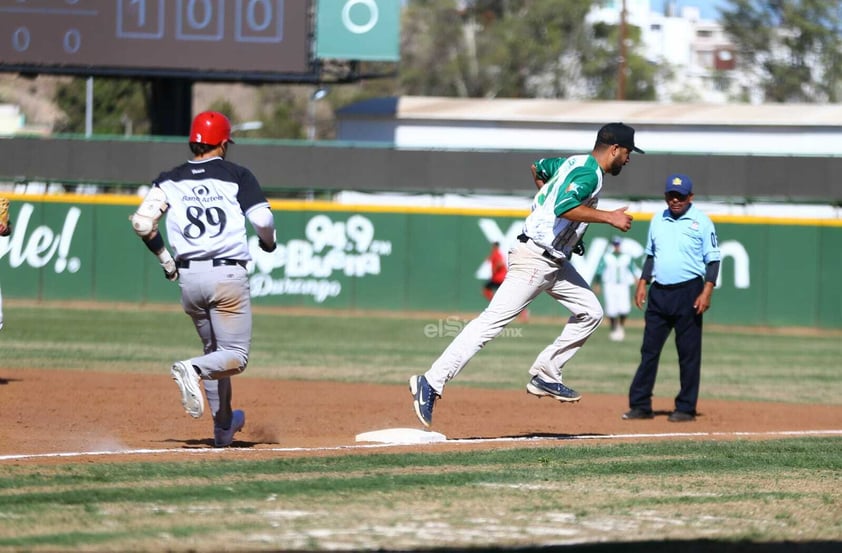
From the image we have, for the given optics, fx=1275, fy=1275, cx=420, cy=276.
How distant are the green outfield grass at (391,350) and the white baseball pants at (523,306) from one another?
569 centimetres

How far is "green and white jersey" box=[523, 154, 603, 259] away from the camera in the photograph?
7.87 meters

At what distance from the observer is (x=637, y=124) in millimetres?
34469

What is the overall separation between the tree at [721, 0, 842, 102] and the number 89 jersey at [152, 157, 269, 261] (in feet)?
192

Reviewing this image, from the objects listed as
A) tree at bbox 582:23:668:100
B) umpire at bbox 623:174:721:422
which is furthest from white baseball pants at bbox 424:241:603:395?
tree at bbox 582:23:668:100

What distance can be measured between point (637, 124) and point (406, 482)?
1146 inches

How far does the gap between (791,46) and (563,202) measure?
58625 millimetres

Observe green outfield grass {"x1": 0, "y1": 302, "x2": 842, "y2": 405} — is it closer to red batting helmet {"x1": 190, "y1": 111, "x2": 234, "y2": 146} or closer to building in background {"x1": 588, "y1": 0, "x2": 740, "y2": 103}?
red batting helmet {"x1": 190, "y1": 111, "x2": 234, "y2": 146}

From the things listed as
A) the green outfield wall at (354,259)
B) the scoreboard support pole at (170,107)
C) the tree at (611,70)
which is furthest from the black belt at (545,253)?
the tree at (611,70)

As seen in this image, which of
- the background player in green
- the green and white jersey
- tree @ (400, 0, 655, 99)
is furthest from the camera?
tree @ (400, 0, 655, 99)

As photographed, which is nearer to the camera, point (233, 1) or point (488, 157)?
point (233, 1)

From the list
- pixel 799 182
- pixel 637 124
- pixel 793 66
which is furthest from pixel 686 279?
pixel 793 66

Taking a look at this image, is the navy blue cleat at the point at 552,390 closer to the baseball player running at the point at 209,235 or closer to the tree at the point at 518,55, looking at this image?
the baseball player running at the point at 209,235

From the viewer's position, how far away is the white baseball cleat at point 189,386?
7141 millimetres

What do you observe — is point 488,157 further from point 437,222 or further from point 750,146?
point 750,146
